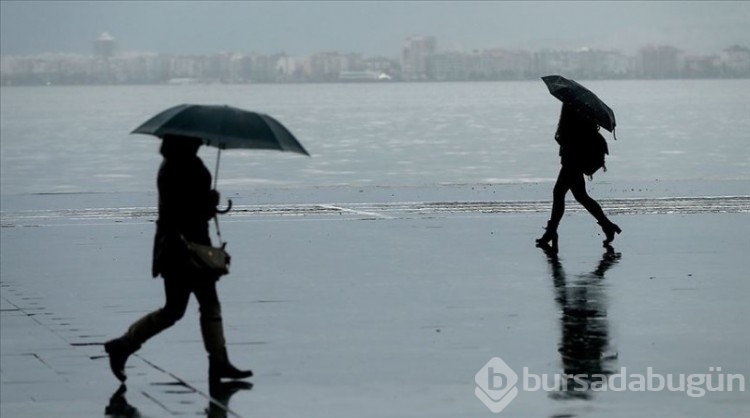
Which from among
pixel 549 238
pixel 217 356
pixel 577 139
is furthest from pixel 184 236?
pixel 549 238

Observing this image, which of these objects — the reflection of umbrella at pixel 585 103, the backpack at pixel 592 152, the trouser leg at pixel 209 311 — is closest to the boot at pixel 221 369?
the trouser leg at pixel 209 311

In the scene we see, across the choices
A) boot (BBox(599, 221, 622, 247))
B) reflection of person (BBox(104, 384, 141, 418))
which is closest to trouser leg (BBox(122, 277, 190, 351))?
reflection of person (BBox(104, 384, 141, 418))

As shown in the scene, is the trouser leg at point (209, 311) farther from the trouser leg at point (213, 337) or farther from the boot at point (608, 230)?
the boot at point (608, 230)

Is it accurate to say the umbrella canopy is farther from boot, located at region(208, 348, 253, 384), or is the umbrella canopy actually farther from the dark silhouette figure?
the dark silhouette figure

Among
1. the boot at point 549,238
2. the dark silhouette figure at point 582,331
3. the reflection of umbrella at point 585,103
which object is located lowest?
the boot at point 549,238

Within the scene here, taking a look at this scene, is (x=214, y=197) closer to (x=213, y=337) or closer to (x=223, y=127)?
(x=223, y=127)

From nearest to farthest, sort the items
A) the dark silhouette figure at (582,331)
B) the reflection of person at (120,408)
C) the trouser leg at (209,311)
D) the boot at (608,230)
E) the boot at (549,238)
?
the reflection of person at (120,408), the dark silhouette figure at (582,331), the trouser leg at (209,311), the boot at (549,238), the boot at (608,230)

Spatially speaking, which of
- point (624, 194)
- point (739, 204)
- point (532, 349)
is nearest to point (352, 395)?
point (532, 349)

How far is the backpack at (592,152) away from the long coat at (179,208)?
8578mm

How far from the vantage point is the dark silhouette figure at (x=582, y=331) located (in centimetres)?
1034

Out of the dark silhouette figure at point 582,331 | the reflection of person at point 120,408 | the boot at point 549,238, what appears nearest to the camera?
the reflection of person at point 120,408

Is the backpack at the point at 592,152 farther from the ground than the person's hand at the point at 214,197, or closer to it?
closer to it

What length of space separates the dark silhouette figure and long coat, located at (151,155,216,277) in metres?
2.26

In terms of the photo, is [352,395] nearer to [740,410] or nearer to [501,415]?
[501,415]
